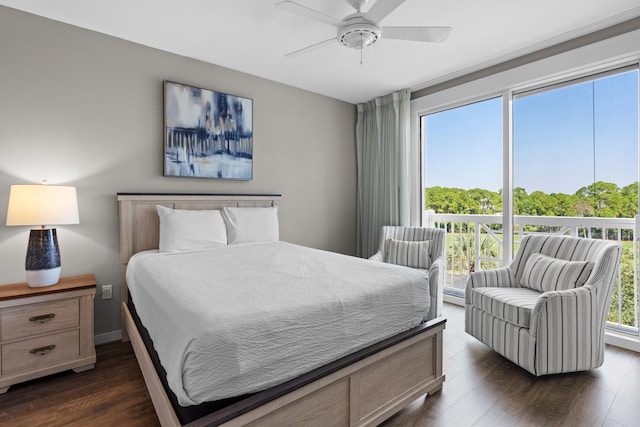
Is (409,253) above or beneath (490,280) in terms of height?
above

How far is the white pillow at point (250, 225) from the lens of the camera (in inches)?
119

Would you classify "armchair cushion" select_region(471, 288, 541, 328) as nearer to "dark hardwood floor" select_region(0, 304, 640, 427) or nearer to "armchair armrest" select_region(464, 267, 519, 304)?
"armchair armrest" select_region(464, 267, 519, 304)

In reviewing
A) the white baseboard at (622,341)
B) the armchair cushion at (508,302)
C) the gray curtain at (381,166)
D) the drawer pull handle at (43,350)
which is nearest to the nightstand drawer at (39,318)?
the drawer pull handle at (43,350)

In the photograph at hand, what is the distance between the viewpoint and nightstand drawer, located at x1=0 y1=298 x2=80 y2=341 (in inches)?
77.6

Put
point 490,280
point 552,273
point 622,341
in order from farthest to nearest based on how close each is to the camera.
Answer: point 490,280, point 622,341, point 552,273

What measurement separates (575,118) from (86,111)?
14.1ft

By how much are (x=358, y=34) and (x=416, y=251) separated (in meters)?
2.15

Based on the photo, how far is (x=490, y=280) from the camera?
8.82 feet

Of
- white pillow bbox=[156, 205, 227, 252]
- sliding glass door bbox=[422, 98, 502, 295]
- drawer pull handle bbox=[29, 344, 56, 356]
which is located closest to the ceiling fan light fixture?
white pillow bbox=[156, 205, 227, 252]

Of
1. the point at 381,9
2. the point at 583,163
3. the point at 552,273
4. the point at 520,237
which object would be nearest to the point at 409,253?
the point at 520,237

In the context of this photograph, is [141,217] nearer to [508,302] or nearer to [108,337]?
[108,337]

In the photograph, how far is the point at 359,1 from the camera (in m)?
2.14

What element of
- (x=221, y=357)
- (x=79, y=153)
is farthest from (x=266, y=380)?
(x=79, y=153)

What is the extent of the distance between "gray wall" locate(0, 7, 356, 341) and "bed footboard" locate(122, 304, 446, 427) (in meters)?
1.15
